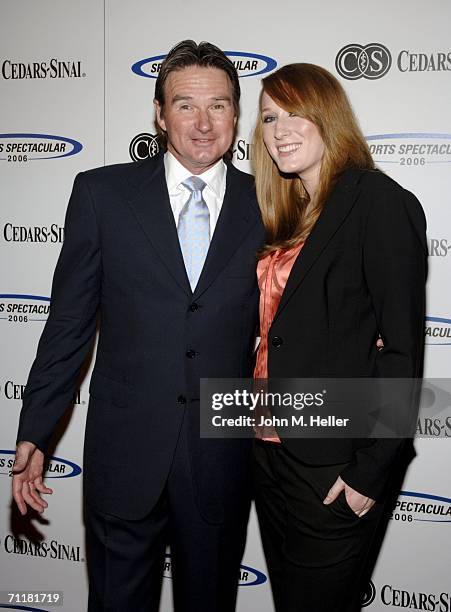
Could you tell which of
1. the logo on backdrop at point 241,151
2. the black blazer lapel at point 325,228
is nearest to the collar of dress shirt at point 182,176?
the black blazer lapel at point 325,228

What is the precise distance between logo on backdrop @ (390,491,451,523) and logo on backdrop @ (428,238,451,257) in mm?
943

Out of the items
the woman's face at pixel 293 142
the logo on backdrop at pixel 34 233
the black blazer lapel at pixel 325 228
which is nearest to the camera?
the black blazer lapel at pixel 325 228

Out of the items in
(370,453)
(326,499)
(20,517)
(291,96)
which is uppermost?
(291,96)

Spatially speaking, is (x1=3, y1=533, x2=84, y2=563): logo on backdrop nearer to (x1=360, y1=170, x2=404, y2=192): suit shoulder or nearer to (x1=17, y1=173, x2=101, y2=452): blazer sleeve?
(x1=17, y1=173, x2=101, y2=452): blazer sleeve

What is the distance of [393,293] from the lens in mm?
1634

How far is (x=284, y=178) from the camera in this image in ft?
6.91

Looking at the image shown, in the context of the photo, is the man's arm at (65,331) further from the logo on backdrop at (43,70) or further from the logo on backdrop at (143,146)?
the logo on backdrop at (43,70)

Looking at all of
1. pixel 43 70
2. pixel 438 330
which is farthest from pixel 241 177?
pixel 43 70

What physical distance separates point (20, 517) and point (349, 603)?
171 cm

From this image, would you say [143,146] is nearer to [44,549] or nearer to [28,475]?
[28,475]

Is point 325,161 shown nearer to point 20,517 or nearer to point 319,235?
point 319,235

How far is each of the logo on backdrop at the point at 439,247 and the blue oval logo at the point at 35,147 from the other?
144cm

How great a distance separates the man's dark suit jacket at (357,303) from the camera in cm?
164

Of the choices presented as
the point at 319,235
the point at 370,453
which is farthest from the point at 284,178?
the point at 370,453
